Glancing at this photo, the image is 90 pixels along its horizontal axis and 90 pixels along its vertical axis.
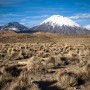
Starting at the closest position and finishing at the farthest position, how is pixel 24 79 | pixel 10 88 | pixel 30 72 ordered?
pixel 10 88 → pixel 24 79 → pixel 30 72

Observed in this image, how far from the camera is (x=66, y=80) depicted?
13094mm

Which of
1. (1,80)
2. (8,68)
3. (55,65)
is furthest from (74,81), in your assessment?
(55,65)

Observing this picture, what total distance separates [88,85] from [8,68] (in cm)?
566

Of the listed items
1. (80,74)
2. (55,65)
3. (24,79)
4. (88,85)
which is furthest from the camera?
(55,65)

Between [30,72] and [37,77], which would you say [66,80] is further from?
[30,72]

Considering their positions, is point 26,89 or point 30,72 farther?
point 30,72

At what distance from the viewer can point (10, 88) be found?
11.4 metres

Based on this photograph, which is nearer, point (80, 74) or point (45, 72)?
point (80, 74)

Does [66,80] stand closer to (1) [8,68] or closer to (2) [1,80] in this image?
(2) [1,80]

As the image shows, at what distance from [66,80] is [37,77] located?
2.81m

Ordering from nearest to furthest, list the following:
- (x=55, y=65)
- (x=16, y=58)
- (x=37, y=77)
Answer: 1. (x=37, y=77)
2. (x=55, y=65)
3. (x=16, y=58)

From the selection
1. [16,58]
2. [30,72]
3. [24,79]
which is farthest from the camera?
[16,58]

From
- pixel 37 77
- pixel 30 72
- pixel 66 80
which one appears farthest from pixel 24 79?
pixel 30 72

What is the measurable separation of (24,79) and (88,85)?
10.4 feet
